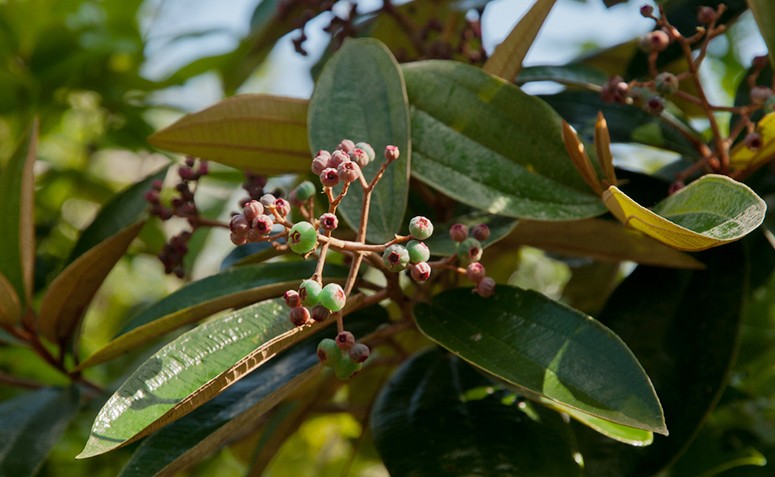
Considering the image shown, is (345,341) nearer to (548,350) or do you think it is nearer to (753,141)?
(548,350)

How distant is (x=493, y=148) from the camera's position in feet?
2.82

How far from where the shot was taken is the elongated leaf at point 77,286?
943 millimetres

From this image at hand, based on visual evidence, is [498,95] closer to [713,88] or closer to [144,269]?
[713,88]

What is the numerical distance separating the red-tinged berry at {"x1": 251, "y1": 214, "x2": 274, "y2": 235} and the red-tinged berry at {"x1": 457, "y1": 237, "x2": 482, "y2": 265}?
183 millimetres

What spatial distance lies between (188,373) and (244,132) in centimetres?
36

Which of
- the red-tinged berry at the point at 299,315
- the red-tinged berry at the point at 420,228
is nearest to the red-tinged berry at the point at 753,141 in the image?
the red-tinged berry at the point at 420,228

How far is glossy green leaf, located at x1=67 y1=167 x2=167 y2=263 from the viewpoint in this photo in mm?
1107

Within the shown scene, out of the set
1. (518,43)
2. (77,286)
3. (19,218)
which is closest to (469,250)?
(518,43)

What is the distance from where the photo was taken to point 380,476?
1.91 meters

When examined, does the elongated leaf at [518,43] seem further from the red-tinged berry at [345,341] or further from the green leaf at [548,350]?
the red-tinged berry at [345,341]

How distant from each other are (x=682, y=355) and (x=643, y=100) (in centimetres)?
27

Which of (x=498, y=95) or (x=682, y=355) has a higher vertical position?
(x=498, y=95)

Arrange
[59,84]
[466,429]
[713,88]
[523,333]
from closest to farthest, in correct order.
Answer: [523,333] → [466,429] → [59,84] → [713,88]

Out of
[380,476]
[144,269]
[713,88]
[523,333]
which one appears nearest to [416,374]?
[523,333]
